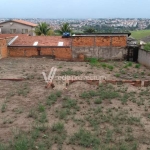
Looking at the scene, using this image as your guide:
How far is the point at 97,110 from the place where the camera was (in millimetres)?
9555

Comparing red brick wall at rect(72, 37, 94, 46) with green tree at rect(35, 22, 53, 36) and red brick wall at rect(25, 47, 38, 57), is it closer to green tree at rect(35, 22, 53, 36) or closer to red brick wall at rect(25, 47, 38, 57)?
red brick wall at rect(25, 47, 38, 57)

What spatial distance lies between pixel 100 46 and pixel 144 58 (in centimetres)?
426

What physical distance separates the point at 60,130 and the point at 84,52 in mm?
16008

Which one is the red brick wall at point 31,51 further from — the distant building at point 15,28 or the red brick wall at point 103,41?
the distant building at point 15,28

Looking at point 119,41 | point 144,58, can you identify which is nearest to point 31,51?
point 119,41

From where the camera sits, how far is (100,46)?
23062 mm

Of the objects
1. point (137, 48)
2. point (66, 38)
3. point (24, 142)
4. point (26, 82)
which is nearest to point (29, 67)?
point (26, 82)

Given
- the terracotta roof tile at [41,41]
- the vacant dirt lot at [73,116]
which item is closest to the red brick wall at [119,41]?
the terracotta roof tile at [41,41]

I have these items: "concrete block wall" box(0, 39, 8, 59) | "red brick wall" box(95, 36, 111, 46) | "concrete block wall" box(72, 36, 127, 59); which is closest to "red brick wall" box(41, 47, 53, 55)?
"concrete block wall" box(72, 36, 127, 59)

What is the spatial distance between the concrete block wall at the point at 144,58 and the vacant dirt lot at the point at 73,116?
7.63m

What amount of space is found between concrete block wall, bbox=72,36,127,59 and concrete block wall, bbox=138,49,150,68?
172 centimetres

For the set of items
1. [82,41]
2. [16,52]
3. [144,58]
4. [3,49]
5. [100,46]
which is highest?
[82,41]

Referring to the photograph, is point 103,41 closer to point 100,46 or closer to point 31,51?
point 100,46

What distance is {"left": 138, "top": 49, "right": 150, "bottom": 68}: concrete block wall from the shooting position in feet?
64.8
